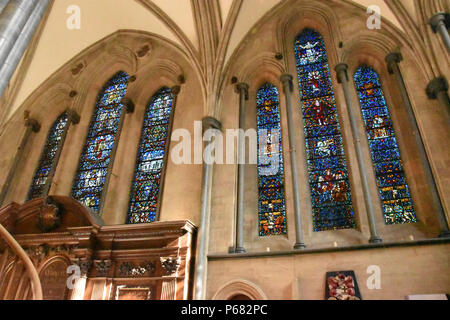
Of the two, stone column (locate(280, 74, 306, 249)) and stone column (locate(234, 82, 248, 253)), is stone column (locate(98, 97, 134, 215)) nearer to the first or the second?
stone column (locate(234, 82, 248, 253))

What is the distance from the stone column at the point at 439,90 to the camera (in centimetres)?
722

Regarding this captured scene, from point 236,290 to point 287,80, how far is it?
4960 millimetres

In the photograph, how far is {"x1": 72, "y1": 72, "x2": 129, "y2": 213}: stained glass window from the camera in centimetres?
923

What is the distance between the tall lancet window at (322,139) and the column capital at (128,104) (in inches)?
180

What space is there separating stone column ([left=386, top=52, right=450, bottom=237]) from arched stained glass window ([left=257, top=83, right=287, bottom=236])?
8.72 ft

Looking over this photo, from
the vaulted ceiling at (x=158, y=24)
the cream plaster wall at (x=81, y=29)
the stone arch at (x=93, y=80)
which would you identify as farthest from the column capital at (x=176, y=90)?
the cream plaster wall at (x=81, y=29)

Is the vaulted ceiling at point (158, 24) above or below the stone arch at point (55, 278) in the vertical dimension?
above

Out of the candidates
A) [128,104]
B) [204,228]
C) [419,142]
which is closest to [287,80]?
[419,142]

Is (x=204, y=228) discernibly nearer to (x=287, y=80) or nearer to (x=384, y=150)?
(x=384, y=150)

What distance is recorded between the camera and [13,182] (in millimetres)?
10062

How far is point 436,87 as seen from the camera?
741 cm

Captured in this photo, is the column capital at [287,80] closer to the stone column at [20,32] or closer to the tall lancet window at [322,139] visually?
the tall lancet window at [322,139]

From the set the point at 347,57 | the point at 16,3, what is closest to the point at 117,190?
the point at 16,3

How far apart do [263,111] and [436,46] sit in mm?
3897
